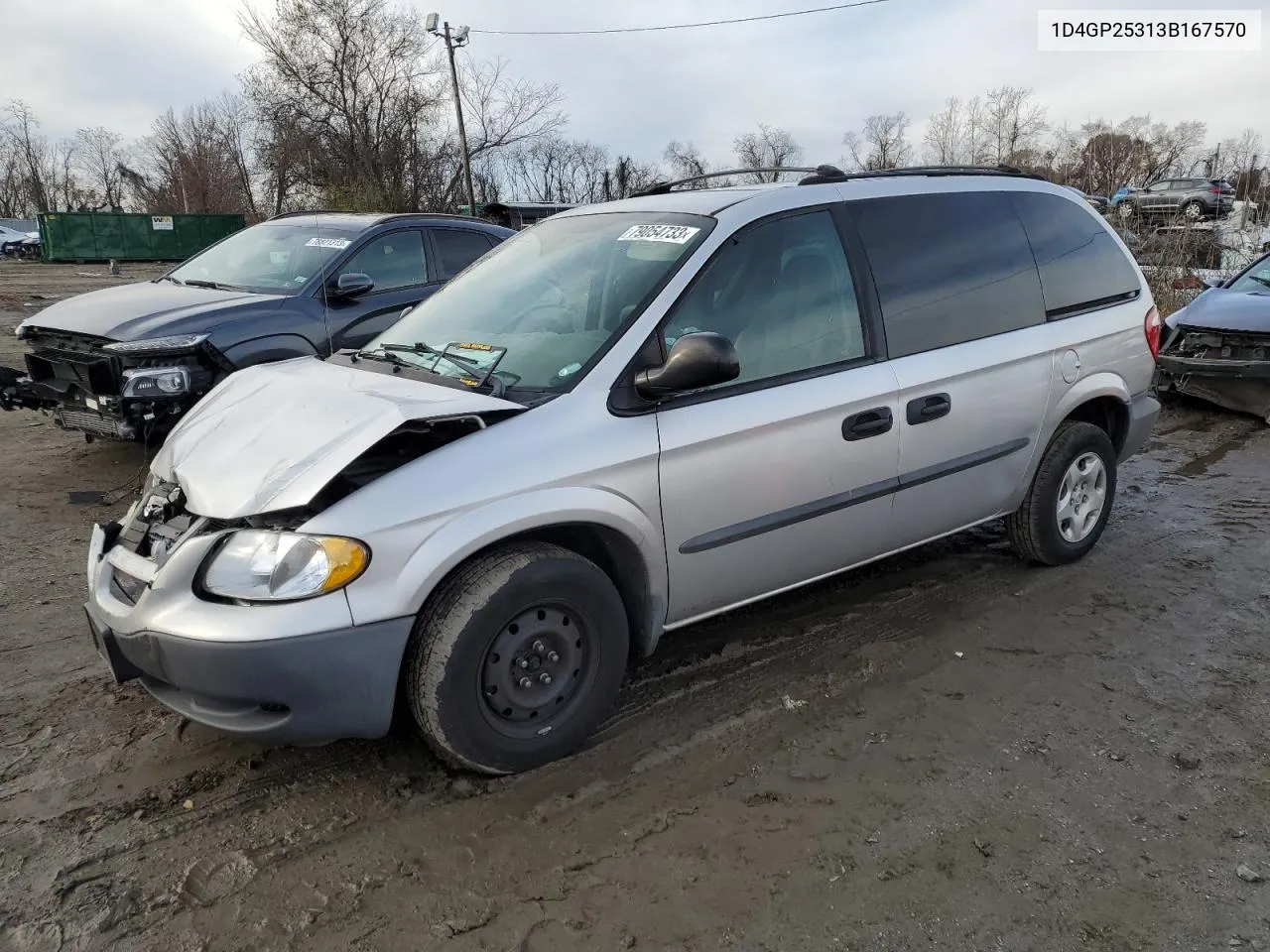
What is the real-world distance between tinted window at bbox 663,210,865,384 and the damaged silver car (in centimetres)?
611

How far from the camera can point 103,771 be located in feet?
9.41

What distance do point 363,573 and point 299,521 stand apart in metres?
0.24

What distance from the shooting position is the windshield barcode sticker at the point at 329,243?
21.2 ft

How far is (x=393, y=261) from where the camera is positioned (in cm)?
666

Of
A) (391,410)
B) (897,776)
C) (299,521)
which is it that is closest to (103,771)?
(299,521)

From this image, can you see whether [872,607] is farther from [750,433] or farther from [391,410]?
[391,410]

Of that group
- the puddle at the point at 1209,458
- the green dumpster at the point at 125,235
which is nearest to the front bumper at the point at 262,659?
the puddle at the point at 1209,458

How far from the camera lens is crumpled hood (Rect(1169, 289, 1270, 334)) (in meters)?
7.65

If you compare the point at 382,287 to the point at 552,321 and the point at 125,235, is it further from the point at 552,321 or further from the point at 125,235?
the point at 125,235

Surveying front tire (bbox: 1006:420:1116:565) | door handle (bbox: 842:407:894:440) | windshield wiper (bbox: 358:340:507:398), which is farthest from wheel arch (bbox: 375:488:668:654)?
front tire (bbox: 1006:420:1116:565)

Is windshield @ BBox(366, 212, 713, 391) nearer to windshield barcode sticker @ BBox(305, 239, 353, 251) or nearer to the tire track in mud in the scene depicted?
→ the tire track in mud

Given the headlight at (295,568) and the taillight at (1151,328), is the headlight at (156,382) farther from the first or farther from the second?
the taillight at (1151,328)

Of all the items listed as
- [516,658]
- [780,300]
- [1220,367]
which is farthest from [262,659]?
[1220,367]

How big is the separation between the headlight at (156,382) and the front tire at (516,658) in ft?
11.6
